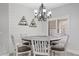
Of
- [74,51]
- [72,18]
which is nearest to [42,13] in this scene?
[72,18]

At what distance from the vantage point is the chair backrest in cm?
167

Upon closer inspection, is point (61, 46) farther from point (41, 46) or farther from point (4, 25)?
point (4, 25)

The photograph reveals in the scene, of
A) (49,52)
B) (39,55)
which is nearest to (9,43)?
(39,55)

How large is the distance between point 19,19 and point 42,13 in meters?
0.41

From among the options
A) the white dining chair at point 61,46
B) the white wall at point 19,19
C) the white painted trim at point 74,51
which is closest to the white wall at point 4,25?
the white wall at point 19,19

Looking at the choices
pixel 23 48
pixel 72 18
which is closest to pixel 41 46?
pixel 23 48

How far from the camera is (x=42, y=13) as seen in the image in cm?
164

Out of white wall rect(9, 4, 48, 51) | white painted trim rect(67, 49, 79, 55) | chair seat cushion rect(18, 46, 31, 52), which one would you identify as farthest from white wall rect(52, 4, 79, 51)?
chair seat cushion rect(18, 46, 31, 52)

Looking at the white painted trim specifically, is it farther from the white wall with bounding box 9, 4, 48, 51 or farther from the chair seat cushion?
the chair seat cushion

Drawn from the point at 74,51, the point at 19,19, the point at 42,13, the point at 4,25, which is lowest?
the point at 74,51

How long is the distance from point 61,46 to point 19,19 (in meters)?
0.87

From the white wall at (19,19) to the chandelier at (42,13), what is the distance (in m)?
0.08

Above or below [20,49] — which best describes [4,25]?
above

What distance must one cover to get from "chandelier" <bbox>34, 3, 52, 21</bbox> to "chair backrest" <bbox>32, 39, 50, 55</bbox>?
388 millimetres
